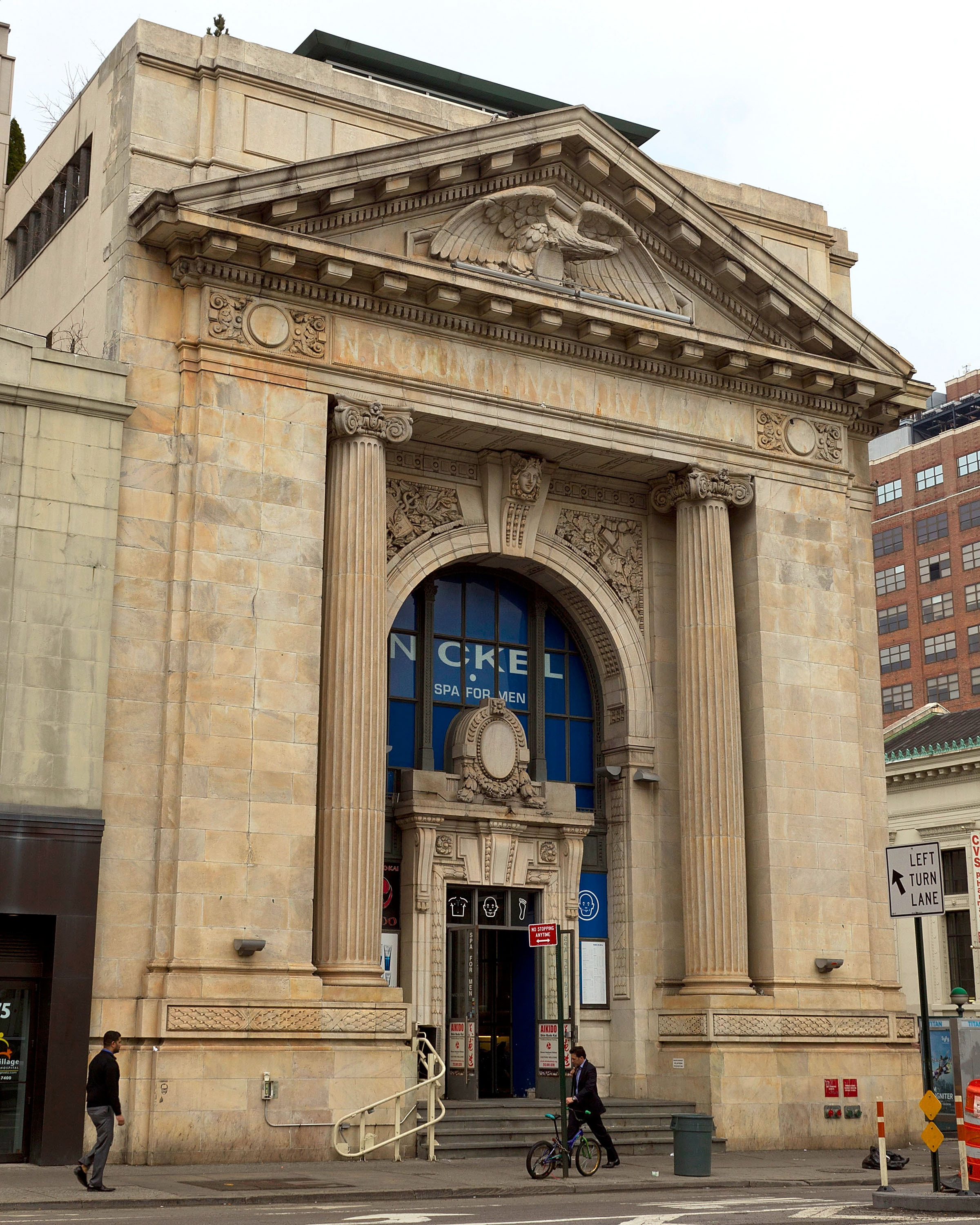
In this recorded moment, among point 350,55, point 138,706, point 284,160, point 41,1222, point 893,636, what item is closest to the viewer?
point 41,1222

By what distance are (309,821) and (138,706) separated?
3.29 m

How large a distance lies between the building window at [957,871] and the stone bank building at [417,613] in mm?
27146

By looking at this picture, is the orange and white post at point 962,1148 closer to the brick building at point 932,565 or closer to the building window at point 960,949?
the building window at point 960,949

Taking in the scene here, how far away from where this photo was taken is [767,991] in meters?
28.8

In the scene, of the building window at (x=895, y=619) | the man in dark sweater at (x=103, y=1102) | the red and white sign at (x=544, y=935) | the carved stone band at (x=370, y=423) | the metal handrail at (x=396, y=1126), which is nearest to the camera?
the man in dark sweater at (x=103, y=1102)

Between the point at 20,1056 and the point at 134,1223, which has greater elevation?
the point at 20,1056

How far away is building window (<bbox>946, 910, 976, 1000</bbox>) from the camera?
5675 centimetres

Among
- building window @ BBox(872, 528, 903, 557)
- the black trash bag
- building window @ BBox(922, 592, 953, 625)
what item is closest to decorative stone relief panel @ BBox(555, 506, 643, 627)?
the black trash bag

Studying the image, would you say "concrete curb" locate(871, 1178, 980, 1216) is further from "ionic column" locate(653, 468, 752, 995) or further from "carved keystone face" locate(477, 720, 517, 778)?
"carved keystone face" locate(477, 720, 517, 778)

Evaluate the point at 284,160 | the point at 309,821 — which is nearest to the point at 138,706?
the point at 309,821

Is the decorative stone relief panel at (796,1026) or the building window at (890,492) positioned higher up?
the building window at (890,492)

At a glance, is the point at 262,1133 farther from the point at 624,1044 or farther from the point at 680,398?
the point at 680,398

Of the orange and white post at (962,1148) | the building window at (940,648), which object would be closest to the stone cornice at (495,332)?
the orange and white post at (962,1148)

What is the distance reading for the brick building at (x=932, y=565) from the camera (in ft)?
285
